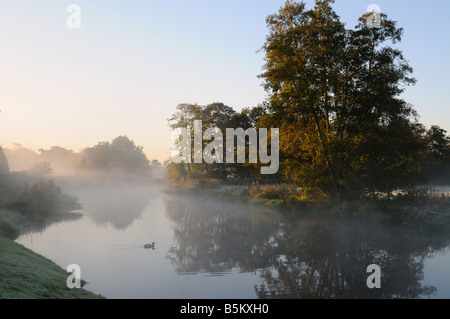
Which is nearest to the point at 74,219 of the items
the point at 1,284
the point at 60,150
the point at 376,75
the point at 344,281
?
the point at 1,284

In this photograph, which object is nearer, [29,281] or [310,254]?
[29,281]

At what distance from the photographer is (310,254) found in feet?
43.2

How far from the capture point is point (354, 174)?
19516 mm

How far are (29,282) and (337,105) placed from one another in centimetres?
1953

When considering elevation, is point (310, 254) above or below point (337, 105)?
below

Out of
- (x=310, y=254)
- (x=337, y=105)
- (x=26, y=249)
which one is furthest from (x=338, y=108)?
(x=26, y=249)

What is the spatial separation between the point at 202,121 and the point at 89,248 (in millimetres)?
41161

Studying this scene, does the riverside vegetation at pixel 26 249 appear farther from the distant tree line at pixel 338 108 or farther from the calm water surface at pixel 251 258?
the distant tree line at pixel 338 108

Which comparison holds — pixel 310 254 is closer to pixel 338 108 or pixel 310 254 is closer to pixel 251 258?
pixel 251 258

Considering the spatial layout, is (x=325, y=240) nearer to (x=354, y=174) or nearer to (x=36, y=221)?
(x=354, y=174)

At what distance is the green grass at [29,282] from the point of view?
6754 millimetres

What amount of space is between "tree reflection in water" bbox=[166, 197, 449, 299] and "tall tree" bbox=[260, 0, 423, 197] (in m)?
3.16

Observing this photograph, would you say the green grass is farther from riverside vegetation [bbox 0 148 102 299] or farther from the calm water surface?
the calm water surface

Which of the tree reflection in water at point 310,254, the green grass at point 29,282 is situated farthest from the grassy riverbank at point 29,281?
the tree reflection in water at point 310,254
